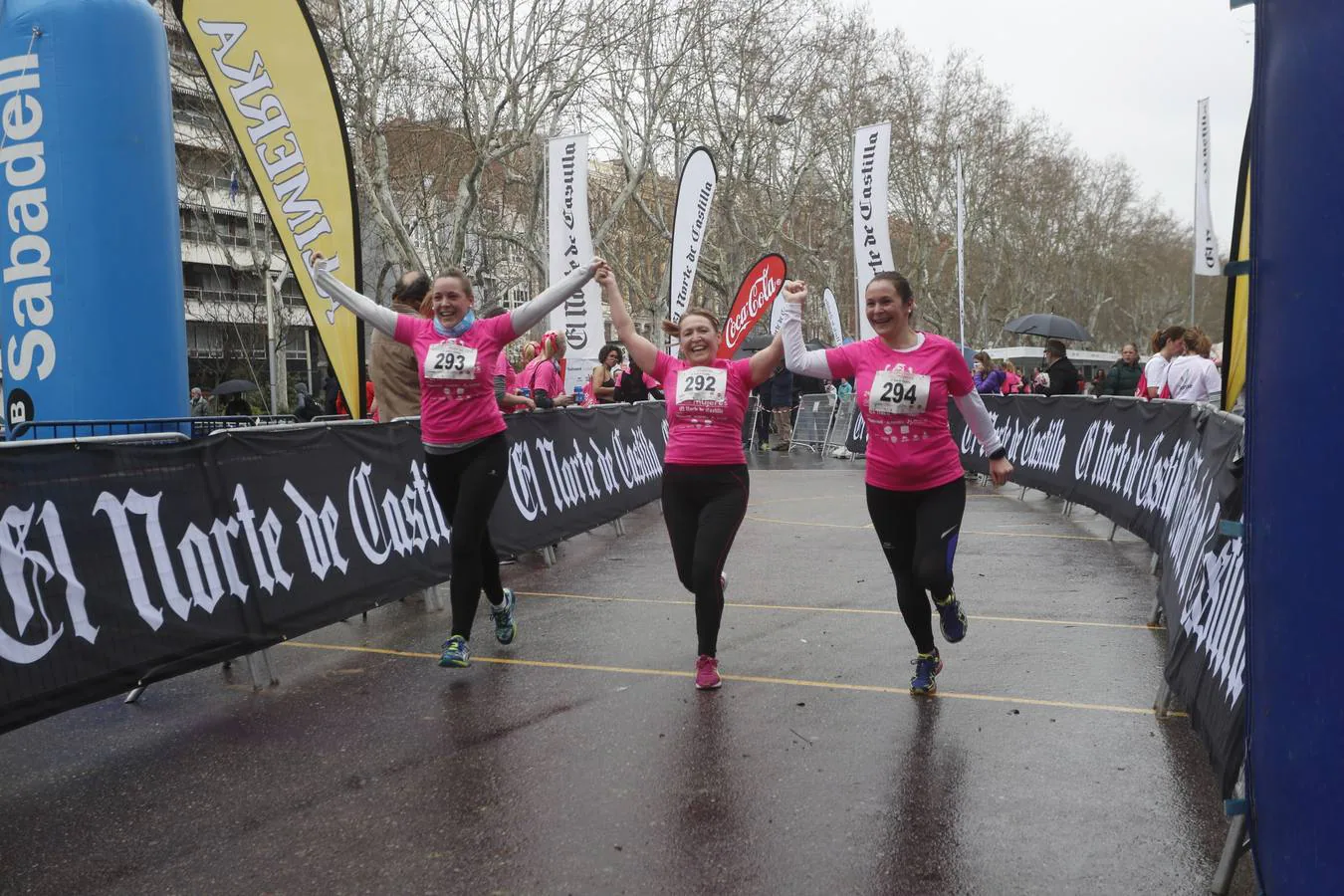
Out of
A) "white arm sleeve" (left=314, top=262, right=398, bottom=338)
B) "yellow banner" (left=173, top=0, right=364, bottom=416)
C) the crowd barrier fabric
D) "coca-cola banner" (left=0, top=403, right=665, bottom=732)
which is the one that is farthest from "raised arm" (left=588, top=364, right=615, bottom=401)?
"white arm sleeve" (left=314, top=262, right=398, bottom=338)

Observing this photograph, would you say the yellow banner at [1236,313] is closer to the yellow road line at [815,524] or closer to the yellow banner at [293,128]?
the yellow road line at [815,524]

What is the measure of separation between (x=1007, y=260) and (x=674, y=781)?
230ft

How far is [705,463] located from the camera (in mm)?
5508

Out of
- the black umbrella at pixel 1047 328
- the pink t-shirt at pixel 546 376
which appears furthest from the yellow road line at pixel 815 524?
the black umbrella at pixel 1047 328

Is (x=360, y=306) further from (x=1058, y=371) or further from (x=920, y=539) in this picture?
(x=1058, y=371)

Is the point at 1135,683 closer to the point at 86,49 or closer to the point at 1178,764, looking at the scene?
the point at 1178,764

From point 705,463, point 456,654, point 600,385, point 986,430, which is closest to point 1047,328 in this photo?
point 600,385

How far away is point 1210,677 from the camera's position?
3.95 metres

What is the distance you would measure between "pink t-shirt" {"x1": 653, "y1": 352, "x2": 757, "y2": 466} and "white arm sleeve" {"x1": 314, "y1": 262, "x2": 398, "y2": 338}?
1627 millimetres

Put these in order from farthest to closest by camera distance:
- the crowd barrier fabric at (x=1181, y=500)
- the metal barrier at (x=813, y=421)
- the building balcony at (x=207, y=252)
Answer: the building balcony at (x=207, y=252), the metal barrier at (x=813, y=421), the crowd barrier fabric at (x=1181, y=500)

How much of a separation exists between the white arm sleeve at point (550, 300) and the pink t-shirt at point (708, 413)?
2.34ft

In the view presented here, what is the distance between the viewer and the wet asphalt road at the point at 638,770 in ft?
11.5

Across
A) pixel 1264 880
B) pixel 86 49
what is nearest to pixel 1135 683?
pixel 1264 880

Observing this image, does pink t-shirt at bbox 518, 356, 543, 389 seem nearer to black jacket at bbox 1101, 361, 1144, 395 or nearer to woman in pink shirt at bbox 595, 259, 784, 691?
woman in pink shirt at bbox 595, 259, 784, 691
